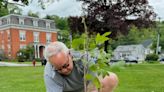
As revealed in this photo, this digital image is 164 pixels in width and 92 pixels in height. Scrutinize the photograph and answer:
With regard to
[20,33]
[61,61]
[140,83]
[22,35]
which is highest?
[61,61]

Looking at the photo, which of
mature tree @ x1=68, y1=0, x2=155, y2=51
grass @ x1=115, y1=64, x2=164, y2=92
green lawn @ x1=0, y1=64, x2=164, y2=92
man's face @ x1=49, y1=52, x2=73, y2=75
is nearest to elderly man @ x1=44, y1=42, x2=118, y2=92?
man's face @ x1=49, y1=52, x2=73, y2=75

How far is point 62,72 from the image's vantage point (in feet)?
8.48

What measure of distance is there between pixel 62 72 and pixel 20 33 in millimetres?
44932

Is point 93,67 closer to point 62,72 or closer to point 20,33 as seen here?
point 62,72

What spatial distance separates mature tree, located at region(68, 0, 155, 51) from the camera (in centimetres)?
1878

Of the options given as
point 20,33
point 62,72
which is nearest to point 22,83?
point 62,72

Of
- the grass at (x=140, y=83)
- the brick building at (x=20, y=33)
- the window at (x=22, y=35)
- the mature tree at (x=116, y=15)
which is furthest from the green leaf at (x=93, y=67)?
the window at (x=22, y=35)

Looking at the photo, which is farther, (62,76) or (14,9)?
(14,9)

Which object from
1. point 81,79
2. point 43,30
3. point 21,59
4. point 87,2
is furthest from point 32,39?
point 81,79

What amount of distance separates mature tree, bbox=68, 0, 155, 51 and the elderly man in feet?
51.1

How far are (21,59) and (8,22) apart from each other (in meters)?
6.79

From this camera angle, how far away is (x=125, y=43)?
246 ft

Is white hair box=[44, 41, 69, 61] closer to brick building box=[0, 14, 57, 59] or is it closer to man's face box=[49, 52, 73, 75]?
man's face box=[49, 52, 73, 75]

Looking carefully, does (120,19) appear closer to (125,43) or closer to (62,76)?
(62,76)
